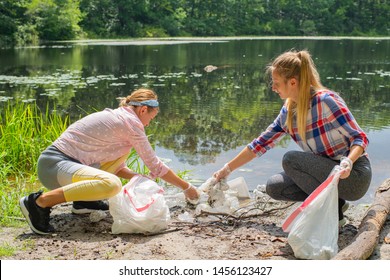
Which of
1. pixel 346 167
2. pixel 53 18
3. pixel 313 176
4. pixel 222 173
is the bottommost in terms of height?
pixel 222 173

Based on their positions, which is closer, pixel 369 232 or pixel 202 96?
pixel 369 232

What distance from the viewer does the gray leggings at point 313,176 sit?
342 centimetres

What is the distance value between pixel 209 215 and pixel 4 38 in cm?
3066

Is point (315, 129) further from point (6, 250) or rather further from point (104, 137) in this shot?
point (6, 250)

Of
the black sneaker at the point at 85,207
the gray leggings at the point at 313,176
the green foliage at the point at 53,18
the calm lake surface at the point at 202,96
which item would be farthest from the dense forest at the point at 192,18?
the gray leggings at the point at 313,176

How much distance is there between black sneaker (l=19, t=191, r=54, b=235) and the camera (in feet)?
11.3

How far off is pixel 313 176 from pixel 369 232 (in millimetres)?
567

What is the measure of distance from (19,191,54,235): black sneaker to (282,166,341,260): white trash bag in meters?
1.51

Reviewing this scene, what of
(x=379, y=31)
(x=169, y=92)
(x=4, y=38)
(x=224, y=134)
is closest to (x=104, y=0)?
(x=4, y=38)

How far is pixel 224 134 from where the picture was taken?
7633mm

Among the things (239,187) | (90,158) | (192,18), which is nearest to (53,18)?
(192,18)

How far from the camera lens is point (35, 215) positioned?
345 cm
